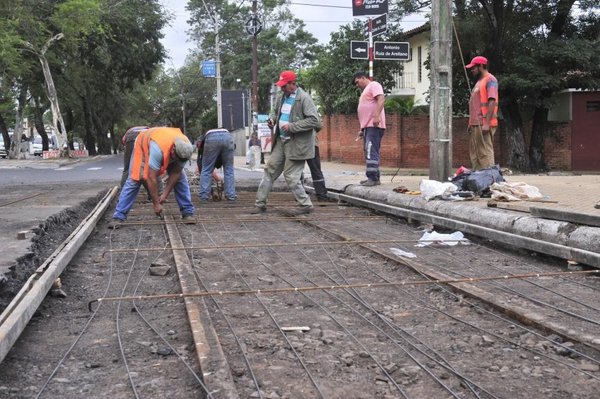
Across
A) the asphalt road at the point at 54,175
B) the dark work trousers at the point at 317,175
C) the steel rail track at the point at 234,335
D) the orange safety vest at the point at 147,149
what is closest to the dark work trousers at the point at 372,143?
the dark work trousers at the point at 317,175

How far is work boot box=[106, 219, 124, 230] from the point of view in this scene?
23.6ft

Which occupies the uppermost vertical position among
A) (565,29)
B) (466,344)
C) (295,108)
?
(565,29)

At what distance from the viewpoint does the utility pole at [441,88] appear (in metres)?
9.31

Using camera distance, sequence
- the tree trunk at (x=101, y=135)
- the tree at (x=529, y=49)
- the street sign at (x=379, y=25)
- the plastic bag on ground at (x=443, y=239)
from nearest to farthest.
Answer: the plastic bag on ground at (x=443, y=239) → the street sign at (x=379, y=25) → the tree at (x=529, y=49) → the tree trunk at (x=101, y=135)

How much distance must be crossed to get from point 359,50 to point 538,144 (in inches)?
419

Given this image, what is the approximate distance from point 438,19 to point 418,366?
7.31 m

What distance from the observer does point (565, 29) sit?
2091cm

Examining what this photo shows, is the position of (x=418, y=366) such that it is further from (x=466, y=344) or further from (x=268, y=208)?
(x=268, y=208)

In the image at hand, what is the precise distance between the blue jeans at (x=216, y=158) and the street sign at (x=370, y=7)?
4.98 metres

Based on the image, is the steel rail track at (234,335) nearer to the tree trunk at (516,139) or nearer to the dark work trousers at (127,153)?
the dark work trousers at (127,153)

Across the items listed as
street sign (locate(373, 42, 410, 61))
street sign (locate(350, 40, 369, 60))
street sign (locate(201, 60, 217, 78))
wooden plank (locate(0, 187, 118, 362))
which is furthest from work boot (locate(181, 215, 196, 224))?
street sign (locate(201, 60, 217, 78))

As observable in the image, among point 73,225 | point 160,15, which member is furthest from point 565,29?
point 160,15

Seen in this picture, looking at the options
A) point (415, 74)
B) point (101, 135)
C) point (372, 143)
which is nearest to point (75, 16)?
point (415, 74)

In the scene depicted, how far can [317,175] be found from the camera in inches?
383
